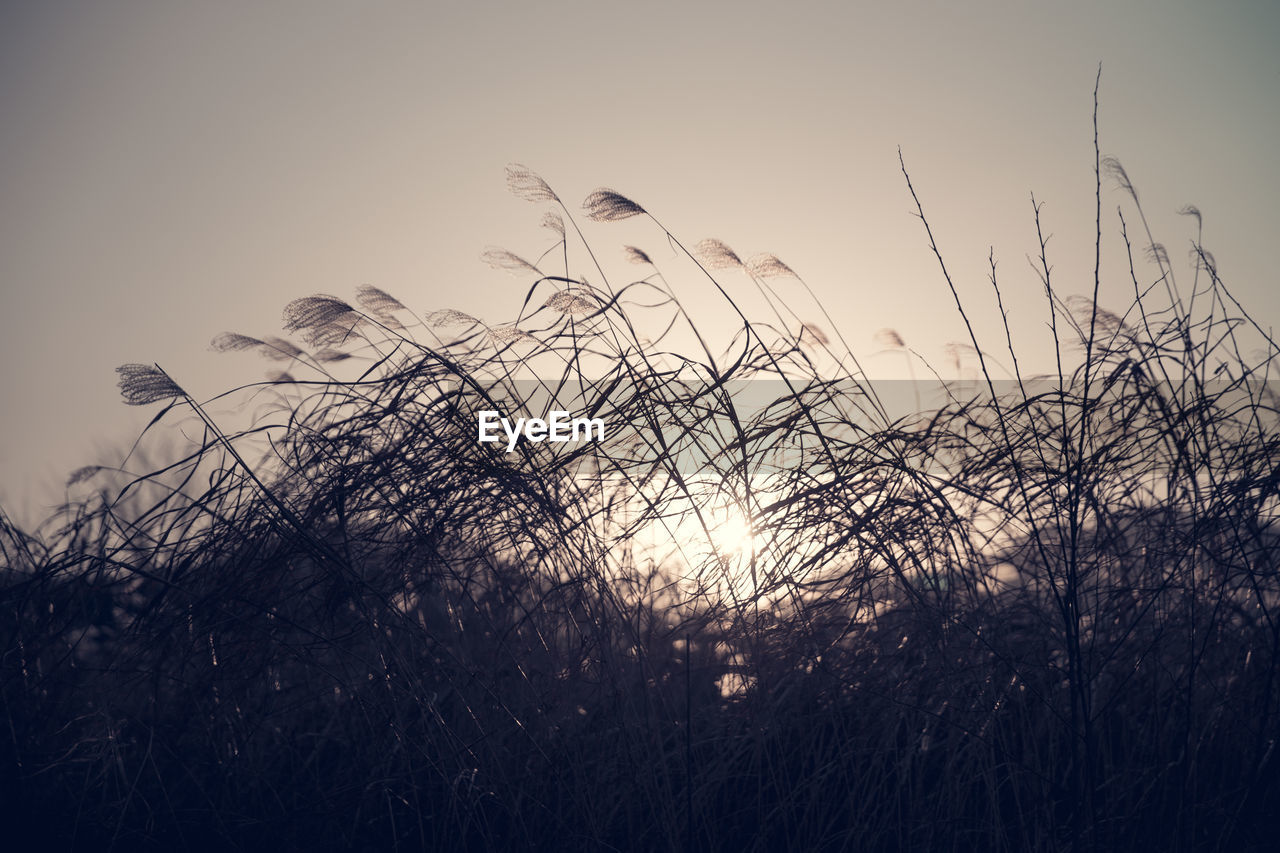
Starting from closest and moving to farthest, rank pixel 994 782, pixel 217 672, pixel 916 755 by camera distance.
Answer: pixel 994 782 → pixel 916 755 → pixel 217 672

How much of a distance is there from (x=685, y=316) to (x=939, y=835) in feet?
4.23

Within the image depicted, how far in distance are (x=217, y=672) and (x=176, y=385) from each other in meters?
0.70

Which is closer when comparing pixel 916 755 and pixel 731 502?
pixel 916 755

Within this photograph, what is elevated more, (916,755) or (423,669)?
(423,669)

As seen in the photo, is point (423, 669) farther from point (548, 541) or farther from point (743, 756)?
point (743, 756)

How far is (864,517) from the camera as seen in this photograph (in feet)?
6.02

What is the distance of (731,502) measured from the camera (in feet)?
6.42

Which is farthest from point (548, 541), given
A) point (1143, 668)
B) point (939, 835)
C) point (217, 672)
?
point (1143, 668)

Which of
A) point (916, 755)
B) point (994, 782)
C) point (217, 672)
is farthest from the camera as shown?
point (217, 672)

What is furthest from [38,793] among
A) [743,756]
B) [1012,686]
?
[1012,686]

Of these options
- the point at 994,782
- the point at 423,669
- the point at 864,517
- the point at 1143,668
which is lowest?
the point at 994,782

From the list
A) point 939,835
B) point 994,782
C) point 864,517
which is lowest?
point 939,835

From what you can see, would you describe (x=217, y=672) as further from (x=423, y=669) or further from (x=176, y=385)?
(x=176, y=385)

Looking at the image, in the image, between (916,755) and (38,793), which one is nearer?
(916,755)
